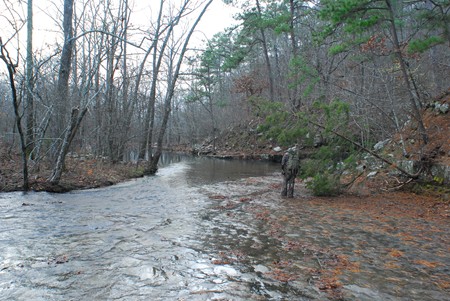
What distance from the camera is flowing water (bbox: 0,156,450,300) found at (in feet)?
12.8

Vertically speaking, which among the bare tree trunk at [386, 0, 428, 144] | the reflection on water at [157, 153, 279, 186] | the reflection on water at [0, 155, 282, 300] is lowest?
the reflection on water at [0, 155, 282, 300]

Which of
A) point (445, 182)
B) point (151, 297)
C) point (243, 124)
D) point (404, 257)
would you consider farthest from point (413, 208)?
point (243, 124)

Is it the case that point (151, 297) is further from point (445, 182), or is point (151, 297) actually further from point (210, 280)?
point (445, 182)

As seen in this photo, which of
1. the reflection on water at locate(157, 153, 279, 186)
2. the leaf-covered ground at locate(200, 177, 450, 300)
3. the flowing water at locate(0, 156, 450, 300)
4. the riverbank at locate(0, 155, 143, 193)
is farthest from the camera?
the reflection on water at locate(157, 153, 279, 186)

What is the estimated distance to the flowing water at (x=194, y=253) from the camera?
390 cm

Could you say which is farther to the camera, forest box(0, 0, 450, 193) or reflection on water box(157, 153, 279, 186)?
reflection on water box(157, 153, 279, 186)

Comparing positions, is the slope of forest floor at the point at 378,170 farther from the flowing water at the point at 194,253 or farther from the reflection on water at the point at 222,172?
the reflection on water at the point at 222,172

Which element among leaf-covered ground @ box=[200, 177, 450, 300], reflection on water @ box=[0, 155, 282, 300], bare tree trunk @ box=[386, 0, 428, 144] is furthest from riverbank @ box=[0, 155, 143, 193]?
bare tree trunk @ box=[386, 0, 428, 144]

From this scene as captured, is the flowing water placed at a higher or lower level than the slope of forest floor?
lower

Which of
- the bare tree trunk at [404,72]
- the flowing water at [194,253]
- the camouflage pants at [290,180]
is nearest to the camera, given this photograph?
the flowing water at [194,253]

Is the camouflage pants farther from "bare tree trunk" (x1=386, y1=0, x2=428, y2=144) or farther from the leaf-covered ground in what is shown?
"bare tree trunk" (x1=386, y1=0, x2=428, y2=144)

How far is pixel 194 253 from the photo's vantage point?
521 cm

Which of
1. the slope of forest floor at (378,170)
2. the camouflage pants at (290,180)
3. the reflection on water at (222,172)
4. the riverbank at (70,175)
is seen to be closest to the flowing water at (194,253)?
the camouflage pants at (290,180)

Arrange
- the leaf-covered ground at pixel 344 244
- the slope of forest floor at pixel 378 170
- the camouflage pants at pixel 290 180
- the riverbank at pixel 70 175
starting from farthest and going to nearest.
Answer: the riverbank at pixel 70 175
the camouflage pants at pixel 290 180
the slope of forest floor at pixel 378 170
the leaf-covered ground at pixel 344 244
